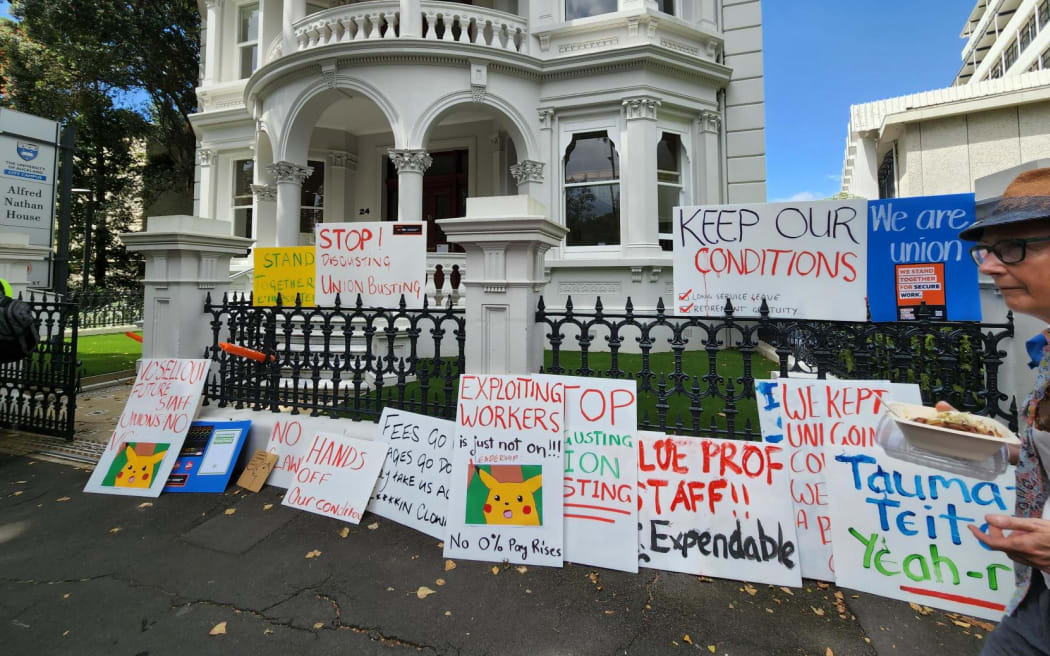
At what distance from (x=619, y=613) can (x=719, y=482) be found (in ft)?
3.30

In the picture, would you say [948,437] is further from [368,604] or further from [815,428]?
[368,604]

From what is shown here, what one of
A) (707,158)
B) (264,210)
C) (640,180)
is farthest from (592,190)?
(264,210)

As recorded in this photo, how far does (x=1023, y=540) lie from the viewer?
3.76 feet

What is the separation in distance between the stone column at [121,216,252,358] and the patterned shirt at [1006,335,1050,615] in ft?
18.4

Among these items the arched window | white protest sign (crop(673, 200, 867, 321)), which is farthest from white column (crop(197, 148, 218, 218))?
white protest sign (crop(673, 200, 867, 321))

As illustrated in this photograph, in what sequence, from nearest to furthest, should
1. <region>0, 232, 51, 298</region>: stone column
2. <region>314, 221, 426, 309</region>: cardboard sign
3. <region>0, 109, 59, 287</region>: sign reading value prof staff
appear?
<region>314, 221, 426, 309</region>: cardboard sign → <region>0, 232, 51, 298</region>: stone column → <region>0, 109, 59, 287</region>: sign reading value prof staff

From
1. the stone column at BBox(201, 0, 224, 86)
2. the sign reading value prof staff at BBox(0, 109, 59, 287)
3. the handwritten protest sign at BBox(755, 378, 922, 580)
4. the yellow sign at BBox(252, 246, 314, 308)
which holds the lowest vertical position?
the handwritten protest sign at BBox(755, 378, 922, 580)

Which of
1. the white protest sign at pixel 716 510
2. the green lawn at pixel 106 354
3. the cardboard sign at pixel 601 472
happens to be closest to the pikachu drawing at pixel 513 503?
the cardboard sign at pixel 601 472

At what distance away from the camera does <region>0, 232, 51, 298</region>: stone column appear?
247 inches

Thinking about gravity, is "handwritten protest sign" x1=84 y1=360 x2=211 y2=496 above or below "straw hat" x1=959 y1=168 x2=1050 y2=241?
below

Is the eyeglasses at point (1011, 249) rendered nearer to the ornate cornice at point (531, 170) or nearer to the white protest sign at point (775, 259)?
the white protest sign at point (775, 259)

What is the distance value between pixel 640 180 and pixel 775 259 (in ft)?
21.8

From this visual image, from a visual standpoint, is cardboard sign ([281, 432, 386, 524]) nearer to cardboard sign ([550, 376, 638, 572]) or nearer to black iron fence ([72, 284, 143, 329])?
cardboard sign ([550, 376, 638, 572])

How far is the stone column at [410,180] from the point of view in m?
9.23
